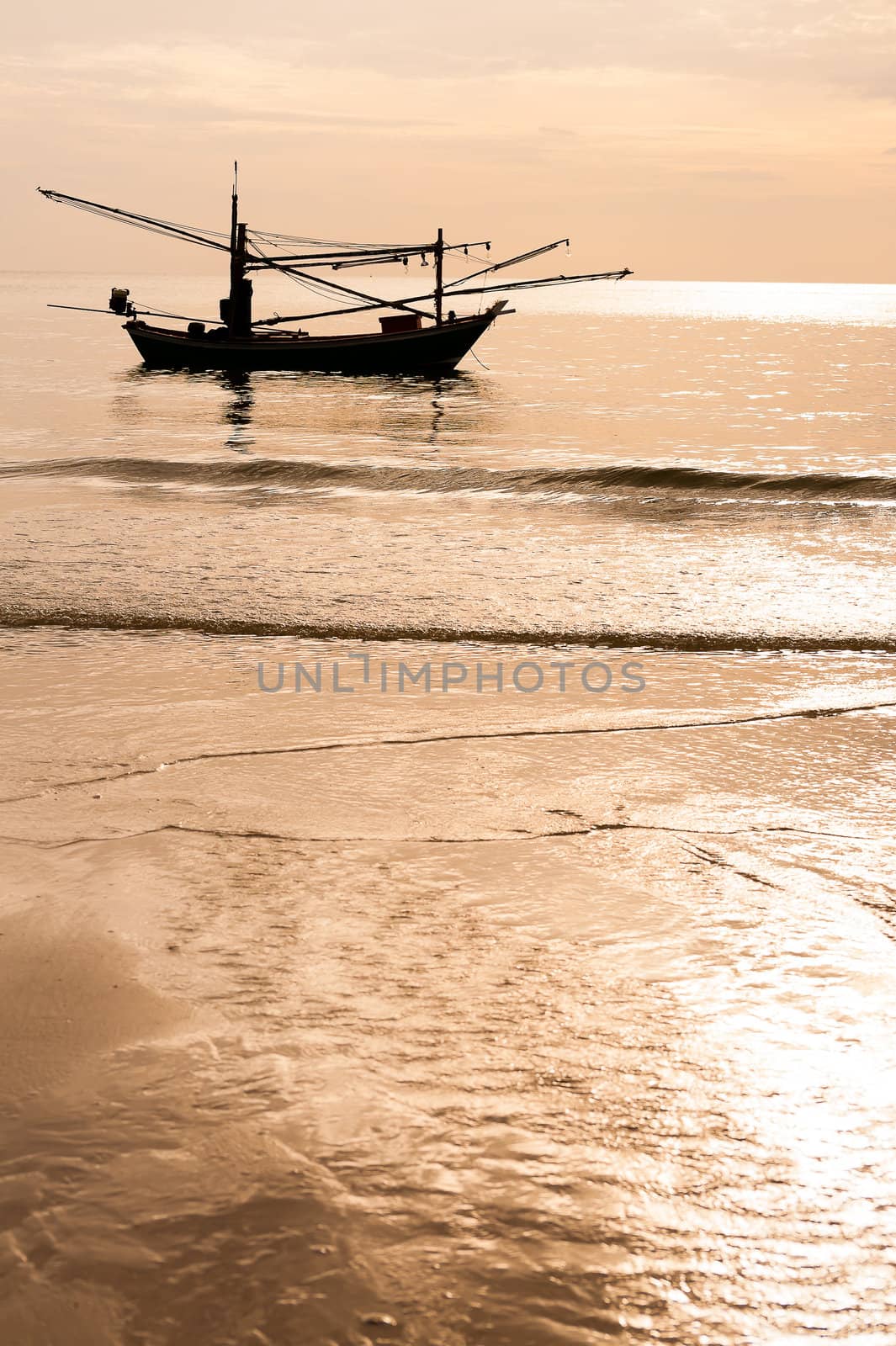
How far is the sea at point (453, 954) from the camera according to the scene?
2.00 m

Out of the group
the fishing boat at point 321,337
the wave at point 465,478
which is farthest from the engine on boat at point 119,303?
the wave at point 465,478

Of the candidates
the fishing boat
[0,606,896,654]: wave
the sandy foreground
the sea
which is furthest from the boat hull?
the sandy foreground

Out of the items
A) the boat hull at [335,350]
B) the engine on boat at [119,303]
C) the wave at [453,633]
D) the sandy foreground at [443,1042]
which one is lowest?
the sandy foreground at [443,1042]

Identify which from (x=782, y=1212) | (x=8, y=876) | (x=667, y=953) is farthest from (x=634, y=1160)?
(x=8, y=876)

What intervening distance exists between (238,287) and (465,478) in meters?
25.7

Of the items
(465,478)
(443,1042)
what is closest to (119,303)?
(465,478)

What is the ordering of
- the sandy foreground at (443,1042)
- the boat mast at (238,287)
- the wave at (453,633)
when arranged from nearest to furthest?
the sandy foreground at (443,1042)
the wave at (453,633)
the boat mast at (238,287)

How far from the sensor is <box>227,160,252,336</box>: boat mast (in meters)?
39.5

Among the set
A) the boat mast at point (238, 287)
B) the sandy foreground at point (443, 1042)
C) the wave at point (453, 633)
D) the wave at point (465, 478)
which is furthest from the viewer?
the boat mast at point (238, 287)

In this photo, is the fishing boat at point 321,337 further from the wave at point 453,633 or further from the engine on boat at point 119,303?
the wave at point 453,633

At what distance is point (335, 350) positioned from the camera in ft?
135

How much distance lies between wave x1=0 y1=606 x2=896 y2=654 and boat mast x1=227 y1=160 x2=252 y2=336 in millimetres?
33990

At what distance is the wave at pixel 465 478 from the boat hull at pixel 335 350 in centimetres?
2296

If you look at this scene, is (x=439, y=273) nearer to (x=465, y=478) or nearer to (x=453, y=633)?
(x=465, y=478)
